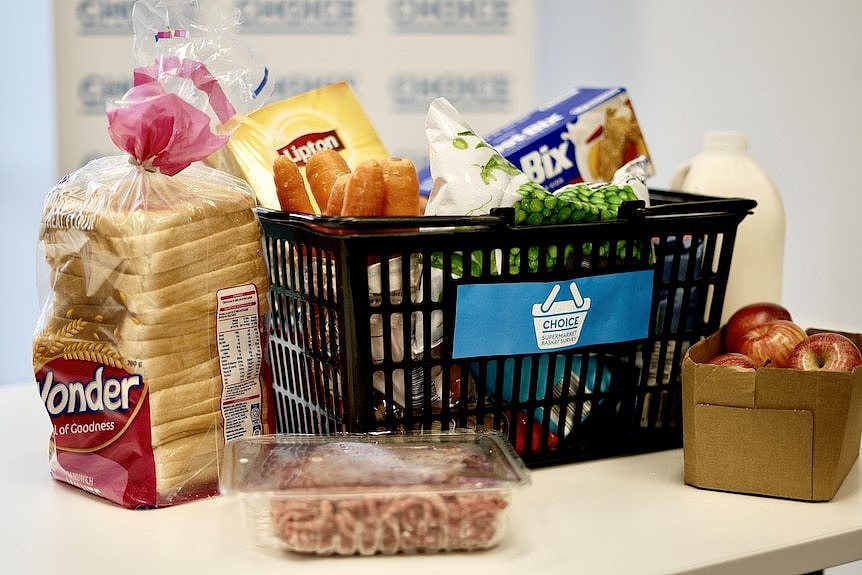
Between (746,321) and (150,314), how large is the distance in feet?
1.92

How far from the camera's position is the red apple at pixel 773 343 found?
909mm

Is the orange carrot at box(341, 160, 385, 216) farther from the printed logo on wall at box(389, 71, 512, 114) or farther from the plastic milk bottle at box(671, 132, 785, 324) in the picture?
the printed logo on wall at box(389, 71, 512, 114)

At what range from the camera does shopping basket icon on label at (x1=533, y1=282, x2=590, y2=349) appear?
33.9 inches

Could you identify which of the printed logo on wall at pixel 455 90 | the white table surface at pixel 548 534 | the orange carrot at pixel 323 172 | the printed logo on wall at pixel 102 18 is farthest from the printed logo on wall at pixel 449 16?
the white table surface at pixel 548 534

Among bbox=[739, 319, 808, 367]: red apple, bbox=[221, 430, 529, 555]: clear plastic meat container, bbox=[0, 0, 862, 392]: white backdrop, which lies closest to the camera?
bbox=[221, 430, 529, 555]: clear plastic meat container

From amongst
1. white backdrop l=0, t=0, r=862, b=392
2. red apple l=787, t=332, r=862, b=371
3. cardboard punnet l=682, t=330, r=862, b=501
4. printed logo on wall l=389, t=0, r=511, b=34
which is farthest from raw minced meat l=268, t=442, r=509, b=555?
printed logo on wall l=389, t=0, r=511, b=34

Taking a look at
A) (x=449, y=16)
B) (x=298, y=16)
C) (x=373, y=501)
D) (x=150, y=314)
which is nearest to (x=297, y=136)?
(x=150, y=314)

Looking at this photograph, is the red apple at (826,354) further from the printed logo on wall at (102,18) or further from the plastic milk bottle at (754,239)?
the printed logo on wall at (102,18)

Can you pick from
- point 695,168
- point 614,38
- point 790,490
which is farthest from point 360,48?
point 790,490

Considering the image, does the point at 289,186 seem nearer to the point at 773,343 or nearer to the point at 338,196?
the point at 338,196

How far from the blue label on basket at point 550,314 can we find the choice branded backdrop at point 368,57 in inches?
82.3

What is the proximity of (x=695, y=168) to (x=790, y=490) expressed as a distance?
1.64 ft

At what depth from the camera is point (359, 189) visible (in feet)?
2.81

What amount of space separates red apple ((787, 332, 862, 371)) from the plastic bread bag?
1.67 ft
